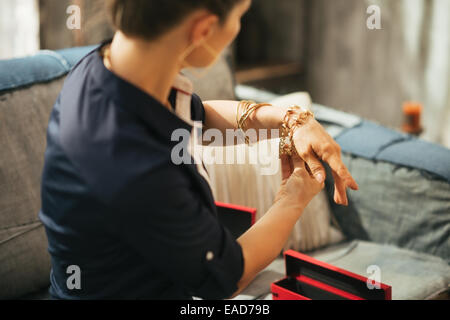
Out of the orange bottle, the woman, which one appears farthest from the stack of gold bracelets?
the orange bottle

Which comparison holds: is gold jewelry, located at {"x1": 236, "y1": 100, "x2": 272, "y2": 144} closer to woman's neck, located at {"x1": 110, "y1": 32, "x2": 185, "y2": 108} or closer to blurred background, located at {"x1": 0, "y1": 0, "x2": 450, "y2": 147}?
woman's neck, located at {"x1": 110, "y1": 32, "x2": 185, "y2": 108}

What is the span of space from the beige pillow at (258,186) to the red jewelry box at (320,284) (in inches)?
12.2

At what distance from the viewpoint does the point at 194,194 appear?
0.71 meters

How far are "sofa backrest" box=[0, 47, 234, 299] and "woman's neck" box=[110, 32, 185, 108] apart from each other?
0.59 meters

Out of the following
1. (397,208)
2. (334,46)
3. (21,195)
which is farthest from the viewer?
(334,46)

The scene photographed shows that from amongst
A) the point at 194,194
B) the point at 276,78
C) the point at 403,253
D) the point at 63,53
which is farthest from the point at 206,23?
the point at 276,78

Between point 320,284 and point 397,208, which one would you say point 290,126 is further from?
point 397,208

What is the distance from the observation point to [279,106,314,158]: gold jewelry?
35.9 inches

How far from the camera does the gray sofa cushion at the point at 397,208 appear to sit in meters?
1.34

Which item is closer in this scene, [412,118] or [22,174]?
[22,174]

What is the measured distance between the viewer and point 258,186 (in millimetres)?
1421

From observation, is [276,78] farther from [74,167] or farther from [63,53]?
[74,167]

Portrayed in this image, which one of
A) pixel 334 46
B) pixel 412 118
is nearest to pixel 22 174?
pixel 412 118

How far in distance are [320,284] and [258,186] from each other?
1.35ft
